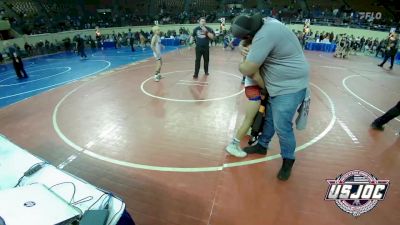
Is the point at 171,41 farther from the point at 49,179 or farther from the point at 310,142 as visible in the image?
the point at 49,179

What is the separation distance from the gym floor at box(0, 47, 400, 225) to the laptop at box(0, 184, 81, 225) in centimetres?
124

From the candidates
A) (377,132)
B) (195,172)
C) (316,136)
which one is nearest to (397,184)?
(316,136)

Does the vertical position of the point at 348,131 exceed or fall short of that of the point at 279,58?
it falls short

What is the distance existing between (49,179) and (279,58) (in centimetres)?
292

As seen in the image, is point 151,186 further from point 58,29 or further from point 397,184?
point 58,29

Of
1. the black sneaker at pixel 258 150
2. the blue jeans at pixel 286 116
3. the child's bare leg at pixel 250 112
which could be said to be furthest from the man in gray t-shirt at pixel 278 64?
the black sneaker at pixel 258 150

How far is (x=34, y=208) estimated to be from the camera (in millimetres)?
1937

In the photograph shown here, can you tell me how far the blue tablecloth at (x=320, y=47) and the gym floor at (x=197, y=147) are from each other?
38.3 feet

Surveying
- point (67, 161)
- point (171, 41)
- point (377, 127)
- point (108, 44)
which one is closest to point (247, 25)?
point (67, 161)

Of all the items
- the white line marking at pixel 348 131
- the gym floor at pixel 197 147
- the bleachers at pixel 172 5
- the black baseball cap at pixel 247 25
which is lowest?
the gym floor at pixel 197 147

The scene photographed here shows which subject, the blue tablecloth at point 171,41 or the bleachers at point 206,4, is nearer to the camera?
the blue tablecloth at point 171,41

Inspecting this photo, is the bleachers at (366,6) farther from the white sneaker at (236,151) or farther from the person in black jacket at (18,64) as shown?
the person in black jacket at (18,64)

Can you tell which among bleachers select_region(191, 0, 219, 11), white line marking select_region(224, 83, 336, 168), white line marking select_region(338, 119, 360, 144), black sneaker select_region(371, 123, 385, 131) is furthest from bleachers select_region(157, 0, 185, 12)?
black sneaker select_region(371, 123, 385, 131)

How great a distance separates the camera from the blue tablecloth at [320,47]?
1973 centimetres
